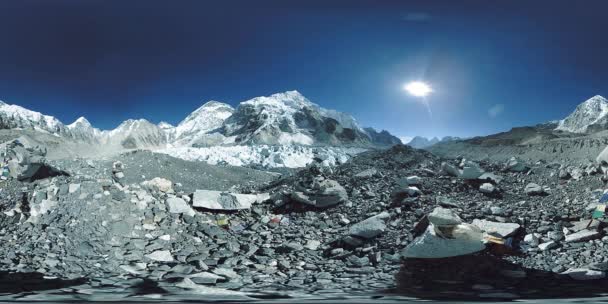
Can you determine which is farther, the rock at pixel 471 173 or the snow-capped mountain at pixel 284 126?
the snow-capped mountain at pixel 284 126

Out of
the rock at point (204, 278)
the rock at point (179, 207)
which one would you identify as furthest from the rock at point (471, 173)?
the rock at point (204, 278)

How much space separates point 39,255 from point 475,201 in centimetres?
775

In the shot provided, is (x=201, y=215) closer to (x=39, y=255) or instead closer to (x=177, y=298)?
(x=39, y=255)

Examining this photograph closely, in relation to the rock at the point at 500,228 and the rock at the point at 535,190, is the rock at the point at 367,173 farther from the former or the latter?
the rock at the point at 500,228

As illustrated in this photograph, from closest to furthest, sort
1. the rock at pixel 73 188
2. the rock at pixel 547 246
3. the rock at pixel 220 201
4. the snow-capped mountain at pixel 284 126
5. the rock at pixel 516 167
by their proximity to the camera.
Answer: the rock at pixel 547 246 < the rock at pixel 73 188 < the rock at pixel 220 201 < the rock at pixel 516 167 < the snow-capped mountain at pixel 284 126

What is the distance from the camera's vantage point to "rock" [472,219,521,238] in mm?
5641

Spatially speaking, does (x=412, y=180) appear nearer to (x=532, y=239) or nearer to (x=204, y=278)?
(x=532, y=239)

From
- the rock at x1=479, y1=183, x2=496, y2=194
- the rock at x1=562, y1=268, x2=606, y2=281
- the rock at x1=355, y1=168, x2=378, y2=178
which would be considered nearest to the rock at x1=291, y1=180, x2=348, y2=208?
the rock at x1=355, y1=168, x2=378, y2=178

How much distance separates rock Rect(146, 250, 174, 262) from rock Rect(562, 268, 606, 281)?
5.18 meters

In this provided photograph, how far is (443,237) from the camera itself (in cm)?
505

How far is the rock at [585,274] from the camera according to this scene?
4375 millimetres

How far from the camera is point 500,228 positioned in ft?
19.1

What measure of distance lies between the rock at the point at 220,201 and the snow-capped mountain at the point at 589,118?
64860mm

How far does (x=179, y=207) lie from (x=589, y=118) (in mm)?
72171
